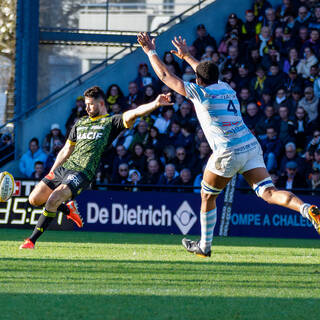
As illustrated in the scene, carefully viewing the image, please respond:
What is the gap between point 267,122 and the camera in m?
17.6

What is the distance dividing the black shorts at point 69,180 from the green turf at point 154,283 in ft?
3.02

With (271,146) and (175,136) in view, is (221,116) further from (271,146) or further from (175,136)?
(175,136)

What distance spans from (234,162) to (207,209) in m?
0.80

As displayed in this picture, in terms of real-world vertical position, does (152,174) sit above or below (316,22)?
below

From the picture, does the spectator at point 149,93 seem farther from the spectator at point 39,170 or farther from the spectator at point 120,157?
the spectator at point 39,170

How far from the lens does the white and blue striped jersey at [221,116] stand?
29.8ft

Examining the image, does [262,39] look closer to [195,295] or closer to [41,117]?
[41,117]

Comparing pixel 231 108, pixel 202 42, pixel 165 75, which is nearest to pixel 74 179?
pixel 165 75

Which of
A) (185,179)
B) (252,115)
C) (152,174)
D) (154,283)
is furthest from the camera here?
(252,115)

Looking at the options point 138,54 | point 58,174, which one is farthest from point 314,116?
point 58,174

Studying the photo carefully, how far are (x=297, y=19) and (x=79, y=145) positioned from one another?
33.0 feet

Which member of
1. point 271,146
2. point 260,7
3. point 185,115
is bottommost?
point 271,146

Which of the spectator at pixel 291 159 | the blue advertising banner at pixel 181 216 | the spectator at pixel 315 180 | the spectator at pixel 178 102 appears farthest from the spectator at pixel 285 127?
the spectator at pixel 178 102

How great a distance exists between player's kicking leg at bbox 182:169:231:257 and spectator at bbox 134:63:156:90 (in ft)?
32.6
